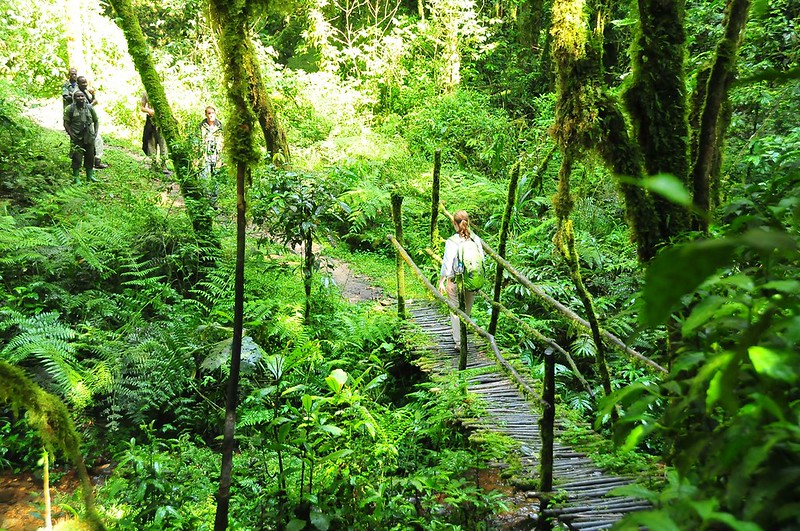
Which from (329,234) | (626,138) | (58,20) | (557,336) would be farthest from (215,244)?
(58,20)

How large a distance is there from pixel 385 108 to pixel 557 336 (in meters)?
9.13

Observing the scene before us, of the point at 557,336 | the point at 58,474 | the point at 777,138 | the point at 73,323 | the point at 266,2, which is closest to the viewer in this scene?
the point at 266,2

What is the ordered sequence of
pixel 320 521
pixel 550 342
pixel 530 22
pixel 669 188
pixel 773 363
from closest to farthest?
pixel 669 188 < pixel 773 363 < pixel 320 521 < pixel 550 342 < pixel 530 22

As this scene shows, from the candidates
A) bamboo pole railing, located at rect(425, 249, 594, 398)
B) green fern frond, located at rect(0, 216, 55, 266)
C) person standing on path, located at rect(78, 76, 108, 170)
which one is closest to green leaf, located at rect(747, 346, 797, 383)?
bamboo pole railing, located at rect(425, 249, 594, 398)

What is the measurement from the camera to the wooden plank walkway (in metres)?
3.15

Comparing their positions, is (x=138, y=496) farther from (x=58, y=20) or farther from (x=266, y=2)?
(x=58, y=20)

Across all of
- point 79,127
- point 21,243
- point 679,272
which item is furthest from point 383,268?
point 679,272

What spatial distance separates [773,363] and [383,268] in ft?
29.4

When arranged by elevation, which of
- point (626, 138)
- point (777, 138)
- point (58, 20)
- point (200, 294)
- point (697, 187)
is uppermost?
point (58, 20)

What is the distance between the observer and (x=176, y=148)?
7.17 meters

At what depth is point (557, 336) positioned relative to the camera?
23.4 ft

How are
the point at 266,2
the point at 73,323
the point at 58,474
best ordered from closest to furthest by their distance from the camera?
the point at 266,2 → the point at 58,474 → the point at 73,323

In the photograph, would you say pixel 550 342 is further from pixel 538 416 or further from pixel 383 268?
pixel 383 268

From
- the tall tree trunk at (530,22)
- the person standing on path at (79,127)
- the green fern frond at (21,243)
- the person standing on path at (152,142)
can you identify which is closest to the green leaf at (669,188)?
the green fern frond at (21,243)
